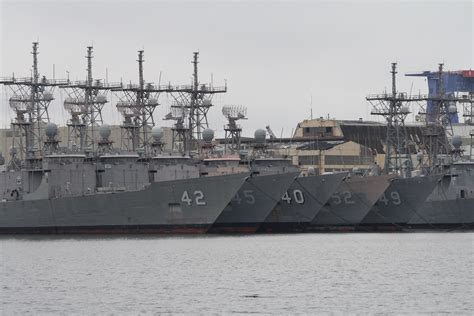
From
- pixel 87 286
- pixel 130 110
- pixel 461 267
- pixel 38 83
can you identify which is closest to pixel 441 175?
pixel 130 110

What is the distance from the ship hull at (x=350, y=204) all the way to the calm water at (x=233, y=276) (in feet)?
42.7

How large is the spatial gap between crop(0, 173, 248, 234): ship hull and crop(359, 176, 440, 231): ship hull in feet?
53.3

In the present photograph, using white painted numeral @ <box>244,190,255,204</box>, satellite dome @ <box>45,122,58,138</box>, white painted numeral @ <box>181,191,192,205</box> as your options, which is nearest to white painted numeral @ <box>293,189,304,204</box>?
white painted numeral @ <box>244,190,255,204</box>

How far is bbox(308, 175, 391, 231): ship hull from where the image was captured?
9469 cm

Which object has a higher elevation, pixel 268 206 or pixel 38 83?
pixel 38 83

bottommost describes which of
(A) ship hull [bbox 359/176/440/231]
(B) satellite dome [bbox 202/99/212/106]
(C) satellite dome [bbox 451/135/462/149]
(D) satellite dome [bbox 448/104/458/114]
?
(A) ship hull [bbox 359/176/440/231]

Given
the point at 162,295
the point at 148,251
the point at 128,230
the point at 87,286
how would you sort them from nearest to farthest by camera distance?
the point at 162,295 < the point at 87,286 < the point at 148,251 < the point at 128,230

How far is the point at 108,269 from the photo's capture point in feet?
201

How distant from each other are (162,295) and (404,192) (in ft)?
154

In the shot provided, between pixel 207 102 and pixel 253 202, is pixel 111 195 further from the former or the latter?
pixel 207 102

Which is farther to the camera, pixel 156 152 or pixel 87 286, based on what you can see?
pixel 156 152

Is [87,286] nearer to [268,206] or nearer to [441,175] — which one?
[268,206]

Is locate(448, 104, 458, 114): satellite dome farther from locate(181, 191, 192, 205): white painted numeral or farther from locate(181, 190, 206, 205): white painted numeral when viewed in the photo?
locate(181, 191, 192, 205): white painted numeral

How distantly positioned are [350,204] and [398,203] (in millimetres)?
3386
